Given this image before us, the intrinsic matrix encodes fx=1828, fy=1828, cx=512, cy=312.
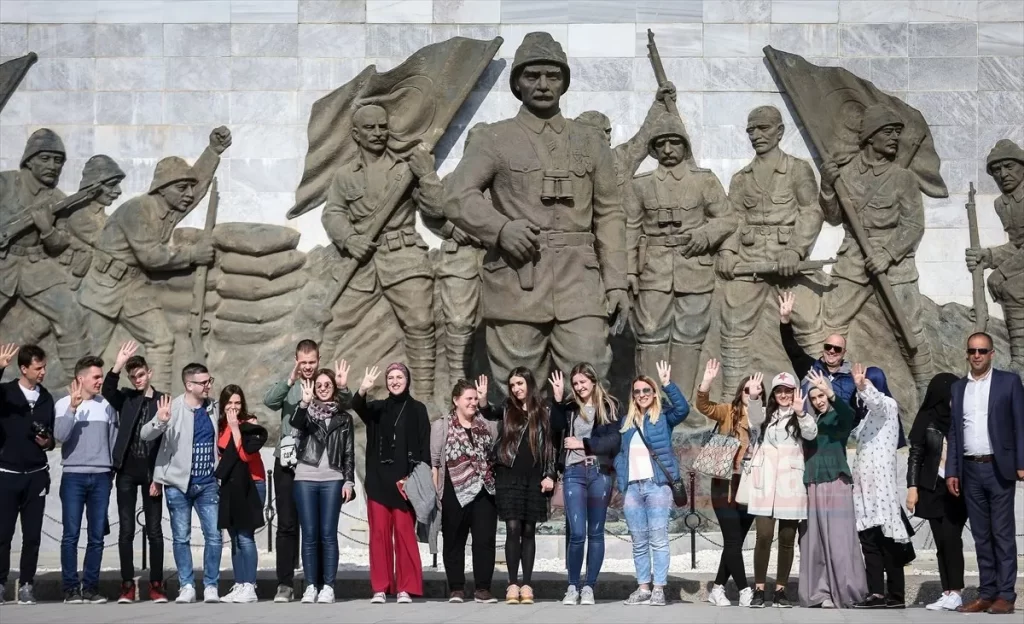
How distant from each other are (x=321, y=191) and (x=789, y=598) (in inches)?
257

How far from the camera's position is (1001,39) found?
15.9m

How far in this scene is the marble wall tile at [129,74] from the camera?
16.1 m

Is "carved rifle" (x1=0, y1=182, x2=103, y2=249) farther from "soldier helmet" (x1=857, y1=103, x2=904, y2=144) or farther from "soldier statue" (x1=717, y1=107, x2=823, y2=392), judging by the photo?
"soldier helmet" (x1=857, y1=103, x2=904, y2=144)

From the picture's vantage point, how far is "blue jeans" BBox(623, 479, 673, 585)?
34.3ft

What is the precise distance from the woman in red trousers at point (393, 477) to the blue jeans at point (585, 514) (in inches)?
34.8

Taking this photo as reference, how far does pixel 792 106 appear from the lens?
51.9 feet

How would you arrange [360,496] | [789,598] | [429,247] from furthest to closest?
[429,247]
[360,496]
[789,598]

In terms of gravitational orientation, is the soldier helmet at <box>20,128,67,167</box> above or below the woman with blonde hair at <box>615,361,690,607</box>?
above

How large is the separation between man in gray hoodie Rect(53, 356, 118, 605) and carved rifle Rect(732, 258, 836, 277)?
597cm

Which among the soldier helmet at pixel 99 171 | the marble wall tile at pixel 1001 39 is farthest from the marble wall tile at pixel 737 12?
the soldier helmet at pixel 99 171

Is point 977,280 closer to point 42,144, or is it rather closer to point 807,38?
point 807,38

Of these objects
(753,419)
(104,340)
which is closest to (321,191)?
(104,340)

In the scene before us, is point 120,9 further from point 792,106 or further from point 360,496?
Answer: point 792,106

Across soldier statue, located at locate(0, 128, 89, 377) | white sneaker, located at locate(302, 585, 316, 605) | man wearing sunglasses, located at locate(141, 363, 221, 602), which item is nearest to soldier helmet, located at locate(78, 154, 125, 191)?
soldier statue, located at locate(0, 128, 89, 377)
